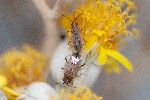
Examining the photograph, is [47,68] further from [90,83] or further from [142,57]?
[142,57]

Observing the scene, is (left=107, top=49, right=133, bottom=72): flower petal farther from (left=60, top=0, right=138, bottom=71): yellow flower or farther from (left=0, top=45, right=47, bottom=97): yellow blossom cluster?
(left=0, top=45, right=47, bottom=97): yellow blossom cluster

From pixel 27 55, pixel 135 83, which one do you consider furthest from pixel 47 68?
pixel 135 83

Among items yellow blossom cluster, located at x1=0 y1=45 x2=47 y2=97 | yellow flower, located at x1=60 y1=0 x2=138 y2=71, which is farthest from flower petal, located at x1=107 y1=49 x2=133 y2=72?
yellow blossom cluster, located at x1=0 y1=45 x2=47 y2=97

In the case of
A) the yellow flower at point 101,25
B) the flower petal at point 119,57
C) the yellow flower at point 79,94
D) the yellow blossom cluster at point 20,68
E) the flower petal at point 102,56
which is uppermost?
the yellow flower at point 101,25

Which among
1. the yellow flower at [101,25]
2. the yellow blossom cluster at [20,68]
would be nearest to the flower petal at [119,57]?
the yellow flower at [101,25]

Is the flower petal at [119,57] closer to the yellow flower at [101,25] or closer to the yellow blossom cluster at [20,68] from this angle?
the yellow flower at [101,25]

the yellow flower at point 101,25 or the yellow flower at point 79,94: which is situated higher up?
the yellow flower at point 101,25
